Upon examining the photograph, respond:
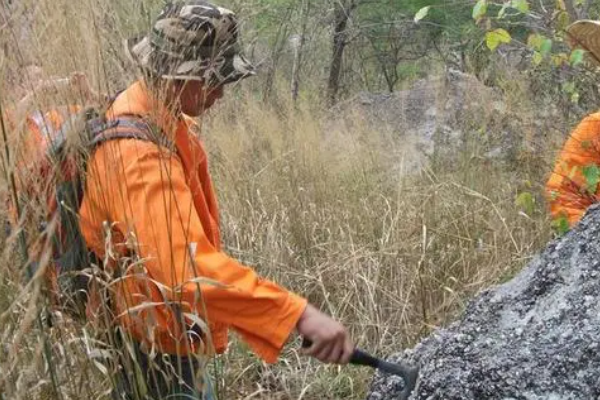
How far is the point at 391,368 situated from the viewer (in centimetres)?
202

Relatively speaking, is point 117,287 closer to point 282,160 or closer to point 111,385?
point 111,385

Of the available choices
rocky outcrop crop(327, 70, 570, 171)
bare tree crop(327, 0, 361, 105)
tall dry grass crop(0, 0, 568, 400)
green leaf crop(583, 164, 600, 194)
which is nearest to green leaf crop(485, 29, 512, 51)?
green leaf crop(583, 164, 600, 194)

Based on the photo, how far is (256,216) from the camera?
4715 millimetres

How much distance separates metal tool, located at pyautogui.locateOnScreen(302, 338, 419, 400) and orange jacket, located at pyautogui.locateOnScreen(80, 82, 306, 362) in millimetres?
148

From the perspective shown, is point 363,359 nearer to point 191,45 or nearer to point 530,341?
point 530,341

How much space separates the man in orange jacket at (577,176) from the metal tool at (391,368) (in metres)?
0.94

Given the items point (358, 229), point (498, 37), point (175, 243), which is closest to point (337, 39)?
point (358, 229)

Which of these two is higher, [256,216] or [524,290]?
[524,290]

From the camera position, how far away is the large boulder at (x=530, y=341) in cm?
192

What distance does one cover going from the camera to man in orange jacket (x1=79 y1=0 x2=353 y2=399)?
1.94 metres

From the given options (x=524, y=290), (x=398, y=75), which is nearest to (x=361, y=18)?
(x=398, y=75)

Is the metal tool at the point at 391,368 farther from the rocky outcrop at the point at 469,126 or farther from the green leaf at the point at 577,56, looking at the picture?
the rocky outcrop at the point at 469,126

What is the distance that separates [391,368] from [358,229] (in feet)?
8.36

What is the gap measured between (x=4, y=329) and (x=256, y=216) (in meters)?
2.95
